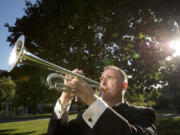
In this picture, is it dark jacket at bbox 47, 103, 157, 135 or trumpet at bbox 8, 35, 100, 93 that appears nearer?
dark jacket at bbox 47, 103, 157, 135

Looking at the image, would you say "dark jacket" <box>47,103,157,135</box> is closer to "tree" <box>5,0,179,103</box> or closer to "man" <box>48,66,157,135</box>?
"man" <box>48,66,157,135</box>

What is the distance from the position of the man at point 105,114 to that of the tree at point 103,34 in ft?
15.9

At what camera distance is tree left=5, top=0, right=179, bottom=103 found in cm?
771

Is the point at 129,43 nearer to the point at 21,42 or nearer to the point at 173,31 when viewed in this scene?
the point at 173,31

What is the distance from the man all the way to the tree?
4853mm

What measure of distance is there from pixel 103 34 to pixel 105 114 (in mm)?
8939

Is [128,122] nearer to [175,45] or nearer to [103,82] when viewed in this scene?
[103,82]

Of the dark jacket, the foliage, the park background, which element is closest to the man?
the dark jacket

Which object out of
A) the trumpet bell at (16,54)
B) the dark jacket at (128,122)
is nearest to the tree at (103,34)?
the trumpet bell at (16,54)

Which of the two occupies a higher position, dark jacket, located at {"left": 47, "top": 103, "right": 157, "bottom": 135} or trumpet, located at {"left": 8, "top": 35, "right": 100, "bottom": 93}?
trumpet, located at {"left": 8, "top": 35, "right": 100, "bottom": 93}

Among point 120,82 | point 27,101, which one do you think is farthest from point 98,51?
point 27,101

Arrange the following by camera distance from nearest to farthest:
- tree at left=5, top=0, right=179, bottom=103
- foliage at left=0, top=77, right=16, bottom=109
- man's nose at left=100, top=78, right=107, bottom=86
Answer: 1. man's nose at left=100, top=78, right=107, bottom=86
2. tree at left=5, top=0, right=179, bottom=103
3. foliage at left=0, top=77, right=16, bottom=109

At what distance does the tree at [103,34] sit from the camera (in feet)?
25.3

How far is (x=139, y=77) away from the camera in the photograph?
10328mm
